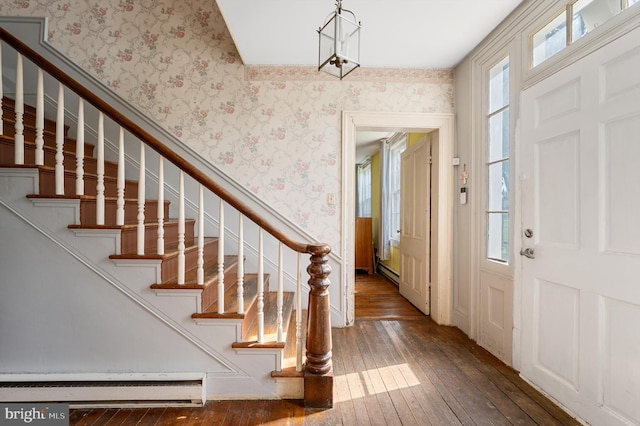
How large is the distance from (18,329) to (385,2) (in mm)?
3018

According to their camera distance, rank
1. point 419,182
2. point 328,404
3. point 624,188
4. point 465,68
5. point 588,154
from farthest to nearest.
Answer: point 419,182
point 465,68
point 328,404
point 588,154
point 624,188

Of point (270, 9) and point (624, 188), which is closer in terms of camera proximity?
point (624, 188)

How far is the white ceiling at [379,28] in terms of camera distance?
2152mm

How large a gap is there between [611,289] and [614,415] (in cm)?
59

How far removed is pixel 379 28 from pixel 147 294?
244cm

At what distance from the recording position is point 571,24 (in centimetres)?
181

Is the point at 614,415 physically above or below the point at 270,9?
below

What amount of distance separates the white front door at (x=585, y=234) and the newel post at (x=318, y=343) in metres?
1.32

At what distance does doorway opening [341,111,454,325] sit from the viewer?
9.80ft

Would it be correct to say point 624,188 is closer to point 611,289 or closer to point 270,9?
point 611,289

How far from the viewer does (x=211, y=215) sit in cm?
294

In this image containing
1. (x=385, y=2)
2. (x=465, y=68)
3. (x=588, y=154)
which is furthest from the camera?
(x=465, y=68)

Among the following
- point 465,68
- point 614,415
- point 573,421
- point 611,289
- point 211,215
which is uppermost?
point 465,68

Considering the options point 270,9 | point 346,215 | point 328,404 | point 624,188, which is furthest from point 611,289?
point 270,9
